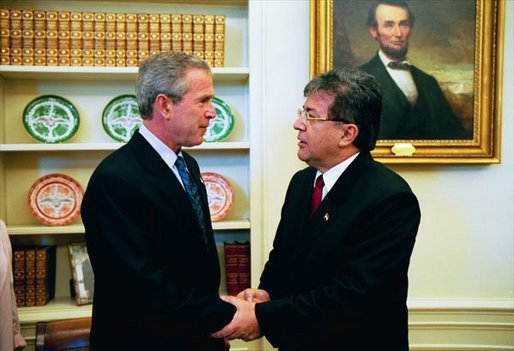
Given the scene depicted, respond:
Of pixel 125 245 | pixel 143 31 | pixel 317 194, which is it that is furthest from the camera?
pixel 143 31

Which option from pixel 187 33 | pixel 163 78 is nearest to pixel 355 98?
pixel 163 78

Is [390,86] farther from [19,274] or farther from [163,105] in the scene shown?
[19,274]

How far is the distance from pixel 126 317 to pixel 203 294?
293 mm

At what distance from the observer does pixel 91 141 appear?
306 centimetres

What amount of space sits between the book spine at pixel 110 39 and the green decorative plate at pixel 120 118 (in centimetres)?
24

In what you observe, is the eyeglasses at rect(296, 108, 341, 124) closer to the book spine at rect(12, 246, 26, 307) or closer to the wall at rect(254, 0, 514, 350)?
the wall at rect(254, 0, 514, 350)

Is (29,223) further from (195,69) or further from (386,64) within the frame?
(386,64)

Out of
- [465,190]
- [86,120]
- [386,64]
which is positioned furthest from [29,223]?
[465,190]

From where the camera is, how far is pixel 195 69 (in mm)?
1828

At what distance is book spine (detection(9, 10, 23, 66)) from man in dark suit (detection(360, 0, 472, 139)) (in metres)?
1.93

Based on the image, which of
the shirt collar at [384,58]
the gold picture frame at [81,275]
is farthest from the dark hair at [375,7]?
the gold picture frame at [81,275]

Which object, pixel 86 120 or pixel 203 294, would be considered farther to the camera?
pixel 86 120

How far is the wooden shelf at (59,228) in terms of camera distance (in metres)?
2.78

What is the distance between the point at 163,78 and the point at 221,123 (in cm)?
127
